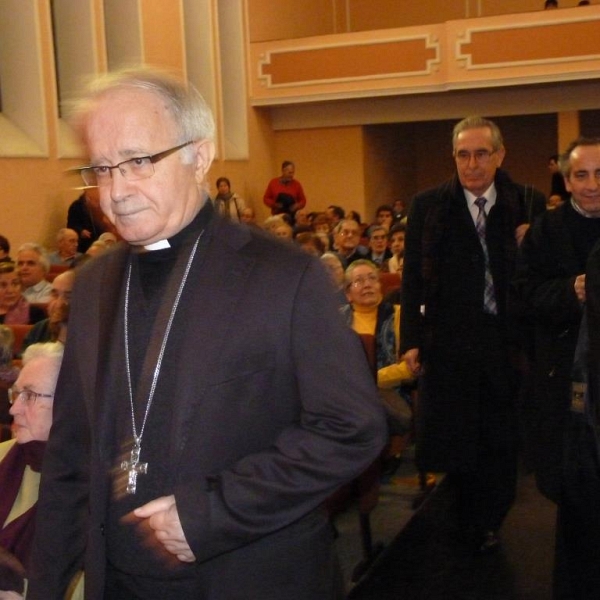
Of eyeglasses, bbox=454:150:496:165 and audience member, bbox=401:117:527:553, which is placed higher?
eyeglasses, bbox=454:150:496:165

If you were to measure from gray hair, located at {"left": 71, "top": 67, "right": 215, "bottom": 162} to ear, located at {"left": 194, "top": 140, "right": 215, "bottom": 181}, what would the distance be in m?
0.01

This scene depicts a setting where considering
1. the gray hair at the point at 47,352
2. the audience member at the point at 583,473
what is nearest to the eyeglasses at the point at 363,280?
the audience member at the point at 583,473

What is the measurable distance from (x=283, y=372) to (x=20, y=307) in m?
4.65

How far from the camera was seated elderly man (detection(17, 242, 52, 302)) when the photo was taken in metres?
6.46

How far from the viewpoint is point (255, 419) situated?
1.46 m

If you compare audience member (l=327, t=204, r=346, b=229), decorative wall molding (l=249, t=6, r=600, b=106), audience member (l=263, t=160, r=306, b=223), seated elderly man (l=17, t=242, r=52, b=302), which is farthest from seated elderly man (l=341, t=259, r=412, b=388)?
decorative wall molding (l=249, t=6, r=600, b=106)

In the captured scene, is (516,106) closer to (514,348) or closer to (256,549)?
(514,348)

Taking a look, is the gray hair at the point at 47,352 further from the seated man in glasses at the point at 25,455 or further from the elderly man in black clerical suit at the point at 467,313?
the elderly man in black clerical suit at the point at 467,313

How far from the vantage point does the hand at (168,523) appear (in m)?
1.37

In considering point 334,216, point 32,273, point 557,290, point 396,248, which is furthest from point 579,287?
point 334,216

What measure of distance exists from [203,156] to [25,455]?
132cm

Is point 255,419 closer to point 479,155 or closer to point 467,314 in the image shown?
point 467,314

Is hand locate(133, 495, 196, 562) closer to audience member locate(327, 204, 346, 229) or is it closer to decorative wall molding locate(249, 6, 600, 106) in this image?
audience member locate(327, 204, 346, 229)

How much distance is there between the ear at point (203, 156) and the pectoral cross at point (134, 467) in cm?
47
